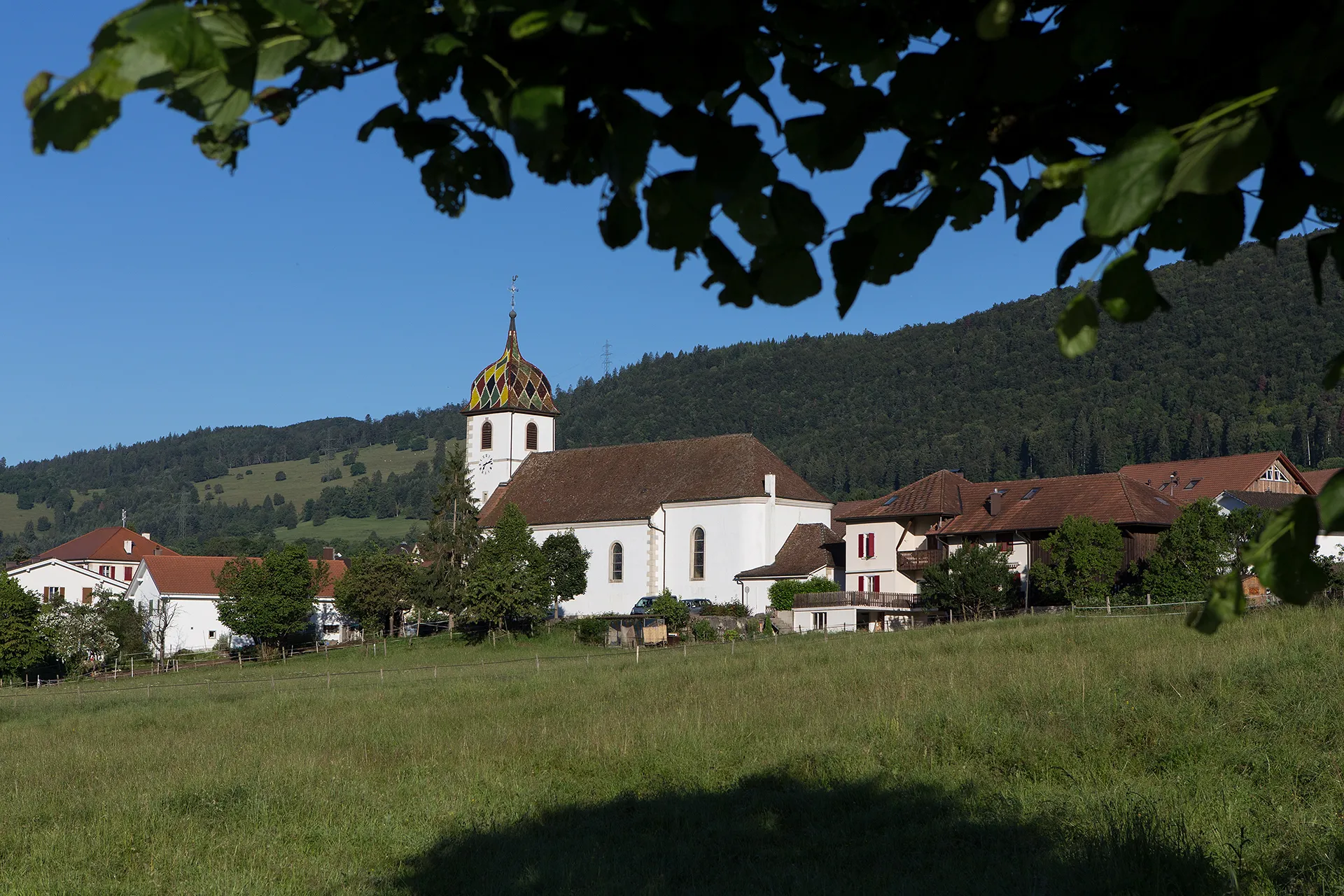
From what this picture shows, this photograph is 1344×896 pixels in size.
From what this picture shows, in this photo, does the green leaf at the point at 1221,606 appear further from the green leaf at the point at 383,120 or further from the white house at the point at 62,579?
the white house at the point at 62,579

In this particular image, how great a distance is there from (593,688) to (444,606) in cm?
3800

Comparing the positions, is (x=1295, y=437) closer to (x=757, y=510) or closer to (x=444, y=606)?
(x=757, y=510)

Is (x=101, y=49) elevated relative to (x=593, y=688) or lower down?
elevated

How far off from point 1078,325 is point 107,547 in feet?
362

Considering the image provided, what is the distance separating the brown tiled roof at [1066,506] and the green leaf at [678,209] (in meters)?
46.7

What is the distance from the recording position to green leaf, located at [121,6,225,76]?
1.68 metres

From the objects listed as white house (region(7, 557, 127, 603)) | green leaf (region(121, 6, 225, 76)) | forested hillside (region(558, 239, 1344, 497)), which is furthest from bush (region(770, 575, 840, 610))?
forested hillside (region(558, 239, 1344, 497))

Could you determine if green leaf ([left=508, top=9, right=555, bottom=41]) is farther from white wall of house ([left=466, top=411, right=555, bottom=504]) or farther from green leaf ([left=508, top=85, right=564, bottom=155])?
white wall of house ([left=466, top=411, right=555, bottom=504])

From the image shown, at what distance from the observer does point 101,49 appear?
171 cm

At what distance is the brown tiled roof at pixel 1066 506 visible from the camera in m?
47.0

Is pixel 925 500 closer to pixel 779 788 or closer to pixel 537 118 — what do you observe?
pixel 779 788

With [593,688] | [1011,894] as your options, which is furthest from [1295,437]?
[1011,894]

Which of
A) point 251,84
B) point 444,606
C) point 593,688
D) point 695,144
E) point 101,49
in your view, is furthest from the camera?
point 444,606

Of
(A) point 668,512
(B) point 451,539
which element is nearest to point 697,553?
(A) point 668,512
